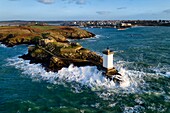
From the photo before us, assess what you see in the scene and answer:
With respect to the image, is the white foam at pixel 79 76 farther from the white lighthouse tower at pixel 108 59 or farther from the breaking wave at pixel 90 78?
the white lighthouse tower at pixel 108 59

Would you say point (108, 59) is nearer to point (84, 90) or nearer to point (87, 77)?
point (87, 77)

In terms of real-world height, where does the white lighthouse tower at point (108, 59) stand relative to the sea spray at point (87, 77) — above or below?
above

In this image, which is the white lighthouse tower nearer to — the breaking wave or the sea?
the breaking wave

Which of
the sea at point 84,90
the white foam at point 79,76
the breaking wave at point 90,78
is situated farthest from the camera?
the white foam at point 79,76

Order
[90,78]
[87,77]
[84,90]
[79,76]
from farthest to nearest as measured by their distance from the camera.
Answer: [79,76] → [87,77] → [90,78] → [84,90]

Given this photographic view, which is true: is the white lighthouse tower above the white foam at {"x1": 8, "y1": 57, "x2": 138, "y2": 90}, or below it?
above

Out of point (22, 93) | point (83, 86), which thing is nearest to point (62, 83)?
point (83, 86)

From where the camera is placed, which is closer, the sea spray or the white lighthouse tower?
the sea spray

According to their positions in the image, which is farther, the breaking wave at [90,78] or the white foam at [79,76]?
the white foam at [79,76]

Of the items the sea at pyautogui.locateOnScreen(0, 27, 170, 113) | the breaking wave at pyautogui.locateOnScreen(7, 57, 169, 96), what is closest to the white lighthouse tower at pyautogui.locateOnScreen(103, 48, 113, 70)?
the breaking wave at pyautogui.locateOnScreen(7, 57, 169, 96)

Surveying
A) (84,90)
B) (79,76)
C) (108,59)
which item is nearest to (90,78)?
(79,76)

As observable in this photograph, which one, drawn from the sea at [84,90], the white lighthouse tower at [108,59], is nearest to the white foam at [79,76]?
the sea at [84,90]
